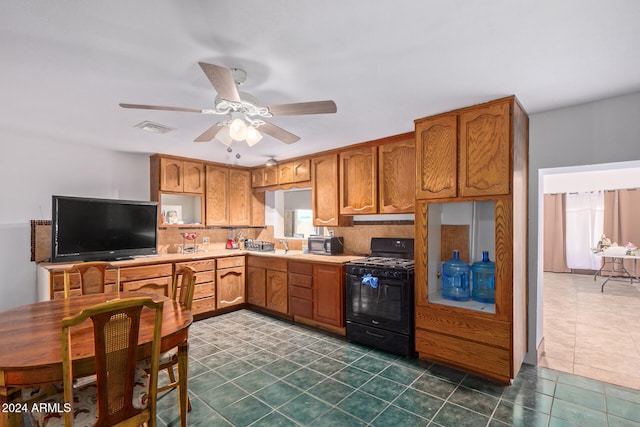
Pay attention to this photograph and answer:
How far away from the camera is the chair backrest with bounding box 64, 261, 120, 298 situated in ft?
8.62

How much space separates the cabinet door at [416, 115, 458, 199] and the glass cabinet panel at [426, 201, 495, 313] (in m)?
0.23

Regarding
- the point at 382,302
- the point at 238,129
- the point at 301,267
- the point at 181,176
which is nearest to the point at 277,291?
the point at 301,267

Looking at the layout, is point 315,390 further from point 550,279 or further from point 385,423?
point 550,279

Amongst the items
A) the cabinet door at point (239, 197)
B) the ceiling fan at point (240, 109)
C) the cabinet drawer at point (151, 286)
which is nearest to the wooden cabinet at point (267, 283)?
the cabinet door at point (239, 197)

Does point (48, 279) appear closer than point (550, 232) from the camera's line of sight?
Yes

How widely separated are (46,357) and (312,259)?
108 inches

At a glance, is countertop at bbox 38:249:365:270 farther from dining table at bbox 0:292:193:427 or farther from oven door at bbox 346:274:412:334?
dining table at bbox 0:292:193:427

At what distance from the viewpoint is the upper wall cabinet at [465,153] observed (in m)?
2.49

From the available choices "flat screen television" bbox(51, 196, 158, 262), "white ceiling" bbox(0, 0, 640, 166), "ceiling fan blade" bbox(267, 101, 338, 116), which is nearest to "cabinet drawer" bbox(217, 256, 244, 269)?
"flat screen television" bbox(51, 196, 158, 262)

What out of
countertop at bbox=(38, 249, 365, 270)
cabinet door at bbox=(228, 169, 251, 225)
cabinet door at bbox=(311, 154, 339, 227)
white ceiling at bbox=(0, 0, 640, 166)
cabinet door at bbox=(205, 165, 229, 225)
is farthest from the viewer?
cabinet door at bbox=(228, 169, 251, 225)

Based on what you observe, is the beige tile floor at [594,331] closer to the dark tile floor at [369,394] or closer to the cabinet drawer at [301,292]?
the dark tile floor at [369,394]

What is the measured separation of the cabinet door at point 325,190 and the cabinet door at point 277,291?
2.83 feet

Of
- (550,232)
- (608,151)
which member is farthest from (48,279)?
(550,232)

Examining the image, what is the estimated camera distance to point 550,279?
687 cm
